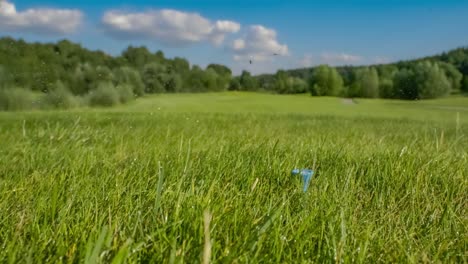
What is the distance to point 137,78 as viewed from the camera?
765cm

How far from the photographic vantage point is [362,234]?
949mm

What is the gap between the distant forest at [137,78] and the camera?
425 centimetres

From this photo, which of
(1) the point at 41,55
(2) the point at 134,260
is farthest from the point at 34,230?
(1) the point at 41,55

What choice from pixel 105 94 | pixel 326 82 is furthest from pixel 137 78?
pixel 326 82

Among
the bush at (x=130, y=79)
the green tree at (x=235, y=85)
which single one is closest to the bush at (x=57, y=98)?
the bush at (x=130, y=79)

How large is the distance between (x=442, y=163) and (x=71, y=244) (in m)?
1.82

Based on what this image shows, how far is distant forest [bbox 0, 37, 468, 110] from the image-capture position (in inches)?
167

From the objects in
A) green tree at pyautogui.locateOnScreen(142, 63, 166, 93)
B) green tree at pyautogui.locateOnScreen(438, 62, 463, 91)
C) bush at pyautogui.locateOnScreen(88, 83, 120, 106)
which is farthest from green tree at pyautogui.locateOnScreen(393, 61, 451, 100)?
green tree at pyautogui.locateOnScreen(142, 63, 166, 93)

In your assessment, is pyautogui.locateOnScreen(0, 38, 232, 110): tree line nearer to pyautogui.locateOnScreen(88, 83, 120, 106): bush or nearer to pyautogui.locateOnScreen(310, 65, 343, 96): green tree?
pyautogui.locateOnScreen(88, 83, 120, 106): bush

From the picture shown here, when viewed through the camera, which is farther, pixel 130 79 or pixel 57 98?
pixel 130 79

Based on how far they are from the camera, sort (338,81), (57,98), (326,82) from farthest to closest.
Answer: (338,81) → (326,82) → (57,98)

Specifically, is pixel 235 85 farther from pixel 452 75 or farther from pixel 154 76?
pixel 154 76

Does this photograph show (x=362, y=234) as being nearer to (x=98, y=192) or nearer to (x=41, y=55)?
(x=98, y=192)

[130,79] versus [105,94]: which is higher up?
[130,79]
